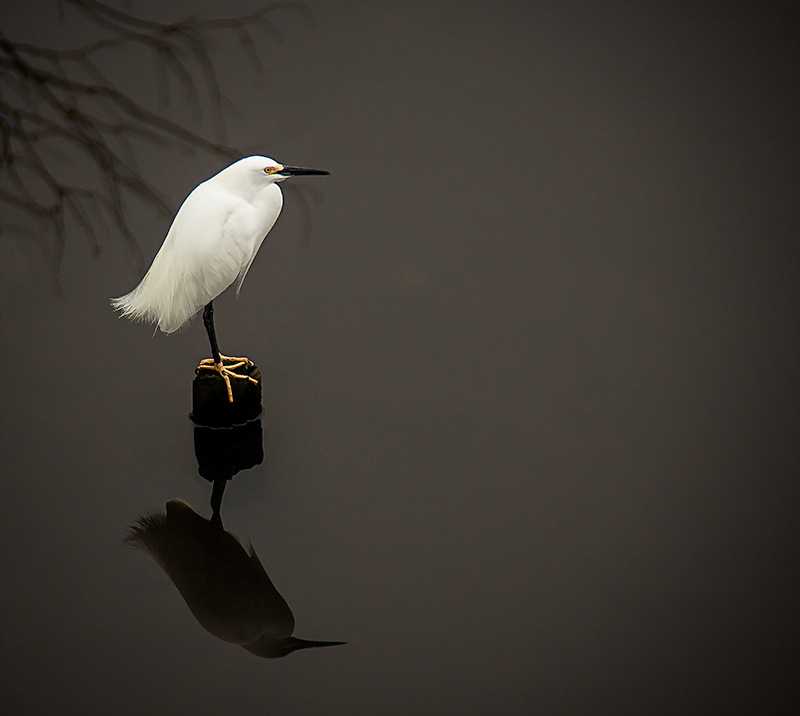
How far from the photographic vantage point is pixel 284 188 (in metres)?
1.95

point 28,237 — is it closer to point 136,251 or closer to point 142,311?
point 136,251

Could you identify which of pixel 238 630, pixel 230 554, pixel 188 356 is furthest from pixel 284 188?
pixel 238 630

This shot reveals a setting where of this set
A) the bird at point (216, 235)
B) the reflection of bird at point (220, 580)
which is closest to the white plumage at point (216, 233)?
the bird at point (216, 235)

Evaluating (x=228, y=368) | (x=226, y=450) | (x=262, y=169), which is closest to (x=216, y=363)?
(x=228, y=368)

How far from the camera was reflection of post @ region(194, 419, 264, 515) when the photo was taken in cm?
143

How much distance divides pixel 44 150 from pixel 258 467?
1.14m

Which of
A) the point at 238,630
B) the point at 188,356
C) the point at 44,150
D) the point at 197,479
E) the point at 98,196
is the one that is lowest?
the point at 238,630

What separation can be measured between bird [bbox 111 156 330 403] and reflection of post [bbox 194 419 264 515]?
0.36ft

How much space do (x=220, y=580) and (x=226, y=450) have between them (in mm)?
283

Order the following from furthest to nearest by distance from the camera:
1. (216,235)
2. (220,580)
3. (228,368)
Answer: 1. (228,368)
2. (216,235)
3. (220,580)

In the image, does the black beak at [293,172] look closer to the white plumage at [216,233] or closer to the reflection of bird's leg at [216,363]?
the white plumage at [216,233]

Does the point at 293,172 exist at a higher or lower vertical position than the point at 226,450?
higher

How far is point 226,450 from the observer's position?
1464 millimetres

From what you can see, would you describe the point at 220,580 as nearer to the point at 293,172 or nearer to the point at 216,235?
the point at 216,235
